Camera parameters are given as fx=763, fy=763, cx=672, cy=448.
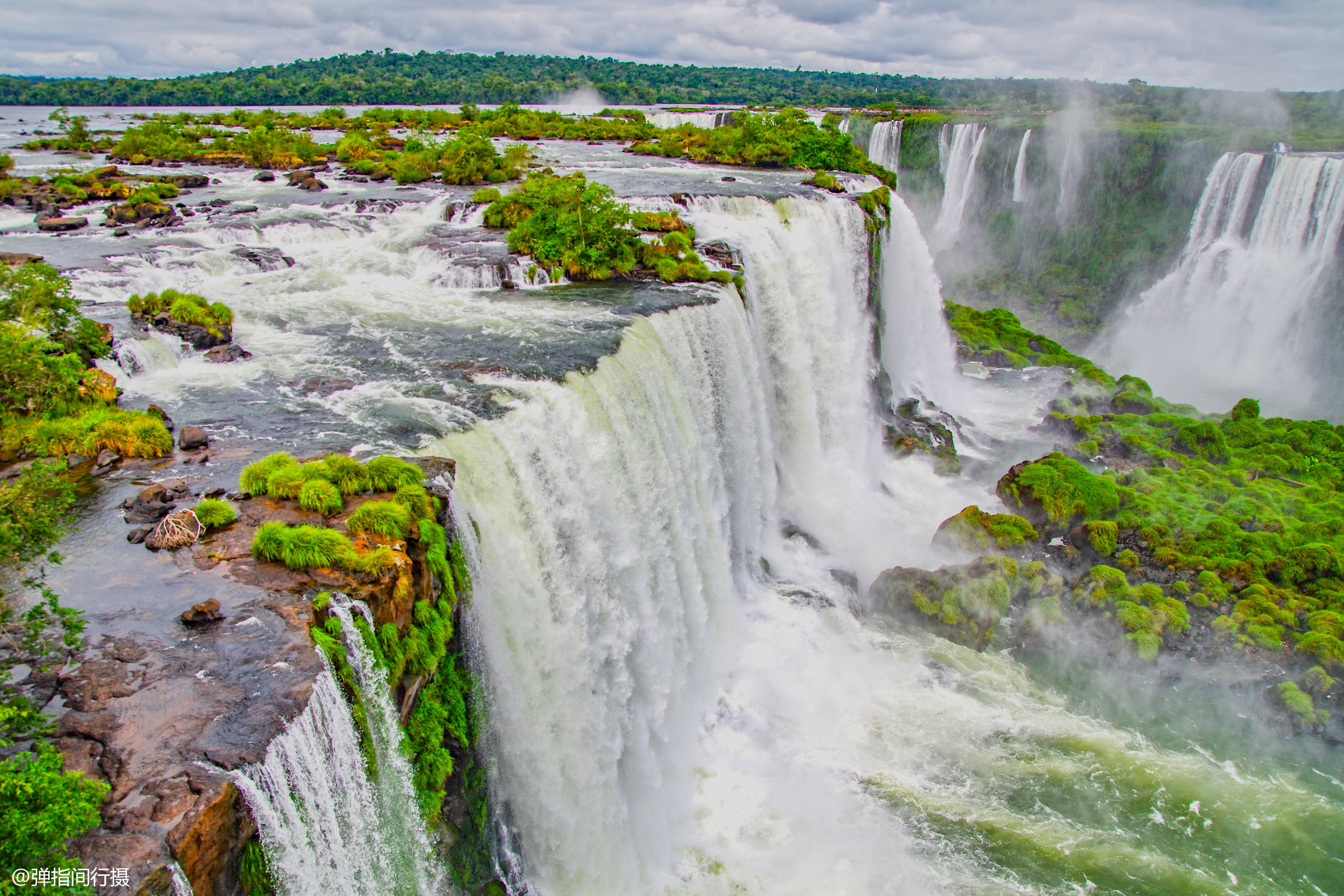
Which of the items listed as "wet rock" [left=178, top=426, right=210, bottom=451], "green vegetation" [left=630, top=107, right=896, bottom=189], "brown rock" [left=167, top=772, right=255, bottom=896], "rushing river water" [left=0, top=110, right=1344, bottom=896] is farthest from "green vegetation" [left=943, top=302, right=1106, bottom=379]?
"brown rock" [left=167, top=772, right=255, bottom=896]

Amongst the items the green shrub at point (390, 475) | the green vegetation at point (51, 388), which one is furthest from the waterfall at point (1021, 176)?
the green vegetation at point (51, 388)

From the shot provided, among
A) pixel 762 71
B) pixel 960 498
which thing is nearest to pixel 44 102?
pixel 960 498

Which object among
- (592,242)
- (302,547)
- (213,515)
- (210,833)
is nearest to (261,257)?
(592,242)

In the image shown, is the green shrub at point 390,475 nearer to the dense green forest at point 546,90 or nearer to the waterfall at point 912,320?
the waterfall at point 912,320

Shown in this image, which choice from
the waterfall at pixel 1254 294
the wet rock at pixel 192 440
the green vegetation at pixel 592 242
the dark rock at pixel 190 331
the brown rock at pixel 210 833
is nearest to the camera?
the brown rock at pixel 210 833

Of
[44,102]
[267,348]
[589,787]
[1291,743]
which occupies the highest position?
[44,102]

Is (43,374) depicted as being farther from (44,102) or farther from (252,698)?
(44,102)
